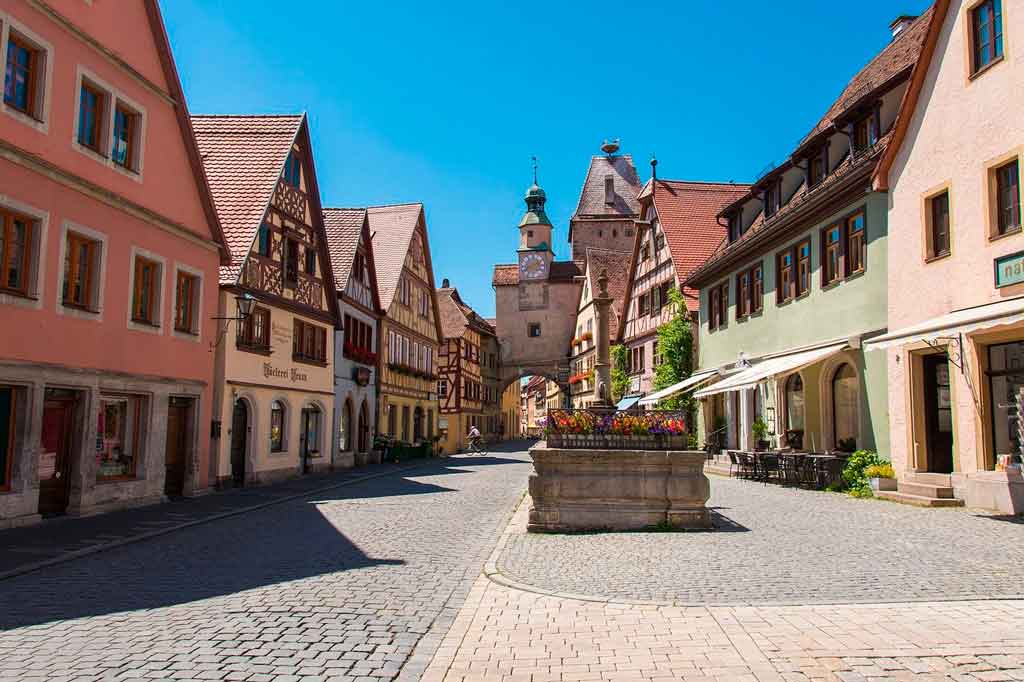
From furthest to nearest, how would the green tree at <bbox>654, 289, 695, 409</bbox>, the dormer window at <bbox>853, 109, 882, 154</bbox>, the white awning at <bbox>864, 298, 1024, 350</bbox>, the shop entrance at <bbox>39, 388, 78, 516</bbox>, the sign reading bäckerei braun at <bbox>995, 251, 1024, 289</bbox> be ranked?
the green tree at <bbox>654, 289, 695, 409</bbox> < the dormer window at <bbox>853, 109, 882, 154</bbox> < the shop entrance at <bbox>39, 388, 78, 516</bbox> < the sign reading bäckerei braun at <bbox>995, 251, 1024, 289</bbox> < the white awning at <bbox>864, 298, 1024, 350</bbox>

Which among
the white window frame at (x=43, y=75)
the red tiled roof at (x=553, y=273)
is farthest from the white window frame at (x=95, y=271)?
the red tiled roof at (x=553, y=273)

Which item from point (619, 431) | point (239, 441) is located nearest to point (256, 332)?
point (239, 441)

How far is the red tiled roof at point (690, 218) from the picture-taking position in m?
33.0

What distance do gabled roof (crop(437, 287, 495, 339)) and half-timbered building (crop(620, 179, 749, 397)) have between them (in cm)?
1513

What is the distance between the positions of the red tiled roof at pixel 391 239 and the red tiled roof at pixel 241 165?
12267mm

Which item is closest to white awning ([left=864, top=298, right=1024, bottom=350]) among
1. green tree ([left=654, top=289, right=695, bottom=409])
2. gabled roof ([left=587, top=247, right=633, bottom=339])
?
green tree ([left=654, top=289, right=695, bottom=409])

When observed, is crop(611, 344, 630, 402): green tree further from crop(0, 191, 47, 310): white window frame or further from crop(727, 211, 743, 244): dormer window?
crop(0, 191, 47, 310): white window frame

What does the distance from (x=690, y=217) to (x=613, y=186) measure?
40756 mm

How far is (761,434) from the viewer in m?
23.8

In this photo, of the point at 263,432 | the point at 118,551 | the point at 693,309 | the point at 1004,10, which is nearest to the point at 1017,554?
the point at 1004,10

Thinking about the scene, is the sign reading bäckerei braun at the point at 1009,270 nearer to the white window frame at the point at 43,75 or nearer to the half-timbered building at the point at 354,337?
the white window frame at the point at 43,75

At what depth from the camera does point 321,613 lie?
7066 millimetres

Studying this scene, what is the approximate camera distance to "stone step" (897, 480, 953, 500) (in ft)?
47.5

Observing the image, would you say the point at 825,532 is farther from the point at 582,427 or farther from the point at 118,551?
the point at 118,551
